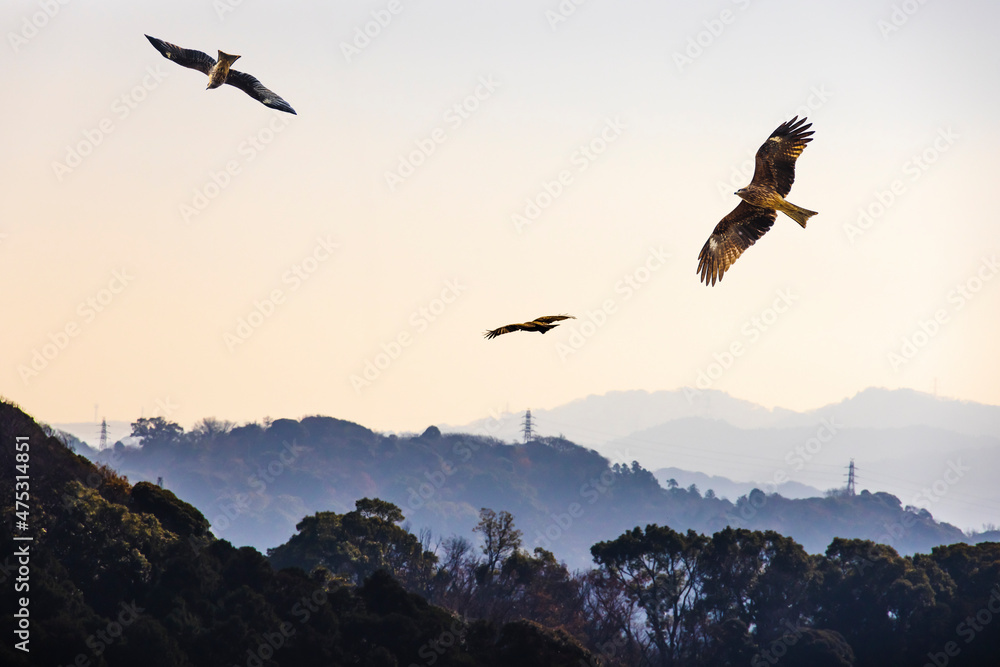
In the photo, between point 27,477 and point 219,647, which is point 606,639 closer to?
point 219,647

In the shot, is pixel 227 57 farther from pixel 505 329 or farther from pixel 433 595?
pixel 433 595

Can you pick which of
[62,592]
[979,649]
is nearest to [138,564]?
[62,592]

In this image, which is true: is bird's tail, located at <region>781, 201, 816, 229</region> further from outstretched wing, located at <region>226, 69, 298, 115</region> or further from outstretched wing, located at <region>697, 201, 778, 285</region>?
outstretched wing, located at <region>226, 69, 298, 115</region>

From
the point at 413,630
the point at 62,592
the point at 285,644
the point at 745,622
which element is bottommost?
the point at 62,592

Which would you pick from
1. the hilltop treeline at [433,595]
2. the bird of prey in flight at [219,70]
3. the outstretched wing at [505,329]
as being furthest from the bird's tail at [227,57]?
the hilltop treeline at [433,595]

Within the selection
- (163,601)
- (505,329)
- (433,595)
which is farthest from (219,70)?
(433,595)

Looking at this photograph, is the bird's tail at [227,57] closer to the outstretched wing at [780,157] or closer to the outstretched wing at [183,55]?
the outstretched wing at [183,55]

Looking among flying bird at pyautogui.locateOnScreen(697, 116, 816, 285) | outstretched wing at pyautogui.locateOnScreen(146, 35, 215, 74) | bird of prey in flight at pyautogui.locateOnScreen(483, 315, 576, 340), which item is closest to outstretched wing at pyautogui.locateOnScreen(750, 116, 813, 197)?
flying bird at pyautogui.locateOnScreen(697, 116, 816, 285)

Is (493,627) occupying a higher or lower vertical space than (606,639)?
lower
